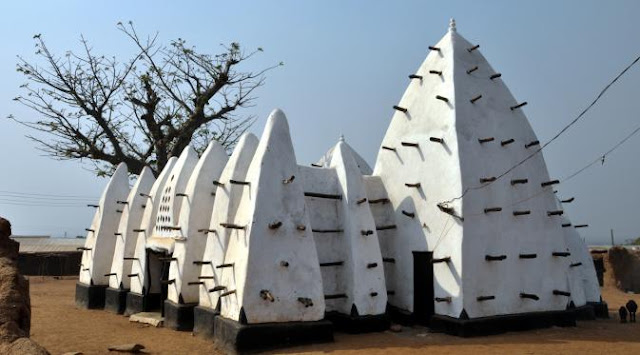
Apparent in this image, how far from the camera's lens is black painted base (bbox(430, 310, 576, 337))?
35.1 feet

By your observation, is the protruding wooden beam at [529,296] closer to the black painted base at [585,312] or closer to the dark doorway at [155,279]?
the black painted base at [585,312]

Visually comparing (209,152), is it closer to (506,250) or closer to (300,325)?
(300,325)

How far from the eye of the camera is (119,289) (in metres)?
15.4

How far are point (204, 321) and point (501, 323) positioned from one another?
666cm

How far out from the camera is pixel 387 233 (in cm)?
1352

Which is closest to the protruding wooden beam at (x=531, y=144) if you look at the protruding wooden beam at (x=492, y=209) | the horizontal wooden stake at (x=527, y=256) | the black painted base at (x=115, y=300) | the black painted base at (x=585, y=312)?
the protruding wooden beam at (x=492, y=209)

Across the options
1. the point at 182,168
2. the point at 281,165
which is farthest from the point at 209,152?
the point at 281,165

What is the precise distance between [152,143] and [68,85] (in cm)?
473

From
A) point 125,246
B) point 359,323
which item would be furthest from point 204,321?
point 125,246

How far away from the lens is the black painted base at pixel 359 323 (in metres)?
11.2

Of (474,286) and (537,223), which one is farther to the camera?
(537,223)

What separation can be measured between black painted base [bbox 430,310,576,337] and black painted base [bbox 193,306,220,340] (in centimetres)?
500

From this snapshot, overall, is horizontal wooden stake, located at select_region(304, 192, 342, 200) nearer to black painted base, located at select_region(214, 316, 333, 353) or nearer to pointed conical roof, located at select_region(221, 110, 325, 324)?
pointed conical roof, located at select_region(221, 110, 325, 324)

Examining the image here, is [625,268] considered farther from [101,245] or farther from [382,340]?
[101,245]
